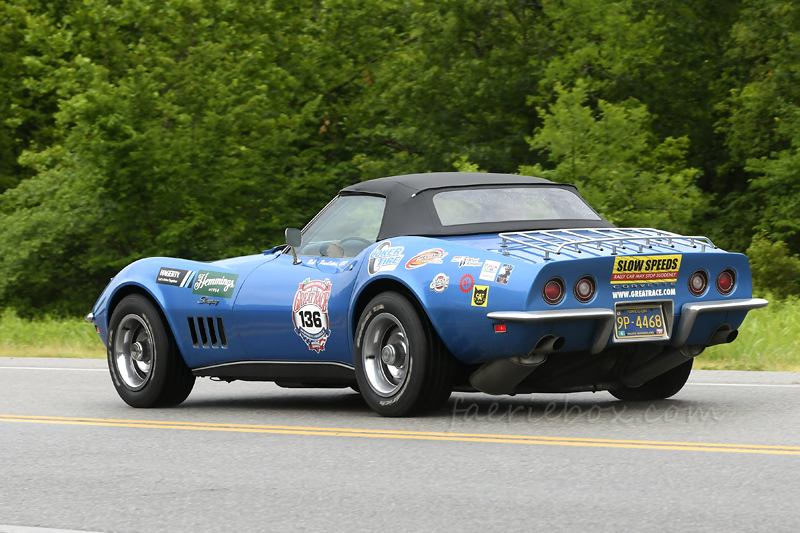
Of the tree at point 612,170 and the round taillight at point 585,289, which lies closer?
the round taillight at point 585,289

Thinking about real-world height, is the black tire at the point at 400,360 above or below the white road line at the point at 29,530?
above

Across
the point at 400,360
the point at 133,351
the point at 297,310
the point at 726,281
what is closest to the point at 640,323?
the point at 726,281

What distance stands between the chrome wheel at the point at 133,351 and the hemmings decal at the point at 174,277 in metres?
0.33

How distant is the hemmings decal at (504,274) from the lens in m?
6.98

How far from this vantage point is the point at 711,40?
30297 mm

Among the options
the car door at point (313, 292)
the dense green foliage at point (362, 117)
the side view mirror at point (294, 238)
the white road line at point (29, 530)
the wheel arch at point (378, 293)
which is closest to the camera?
the white road line at point (29, 530)

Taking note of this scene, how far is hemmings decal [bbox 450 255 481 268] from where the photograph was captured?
716 cm

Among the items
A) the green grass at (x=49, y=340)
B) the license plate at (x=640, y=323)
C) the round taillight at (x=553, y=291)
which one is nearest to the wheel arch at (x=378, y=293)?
the round taillight at (x=553, y=291)

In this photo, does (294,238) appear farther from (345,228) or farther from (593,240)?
(593,240)

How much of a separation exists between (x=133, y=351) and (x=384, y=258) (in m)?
2.56

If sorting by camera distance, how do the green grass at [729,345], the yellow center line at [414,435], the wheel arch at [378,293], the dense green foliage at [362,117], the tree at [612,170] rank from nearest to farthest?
the yellow center line at [414,435] → the wheel arch at [378,293] → the green grass at [729,345] → the tree at [612,170] → the dense green foliage at [362,117]

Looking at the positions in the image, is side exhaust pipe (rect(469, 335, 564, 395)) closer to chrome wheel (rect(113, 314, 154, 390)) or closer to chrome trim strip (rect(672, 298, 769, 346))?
chrome trim strip (rect(672, 298, 769, 346))

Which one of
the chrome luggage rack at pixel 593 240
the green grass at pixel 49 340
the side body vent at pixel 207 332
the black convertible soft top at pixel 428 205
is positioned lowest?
the green grass at pixel 49 340

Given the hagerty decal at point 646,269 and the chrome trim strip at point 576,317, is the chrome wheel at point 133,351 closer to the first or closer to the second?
the chrome trim strip at point 576,317
